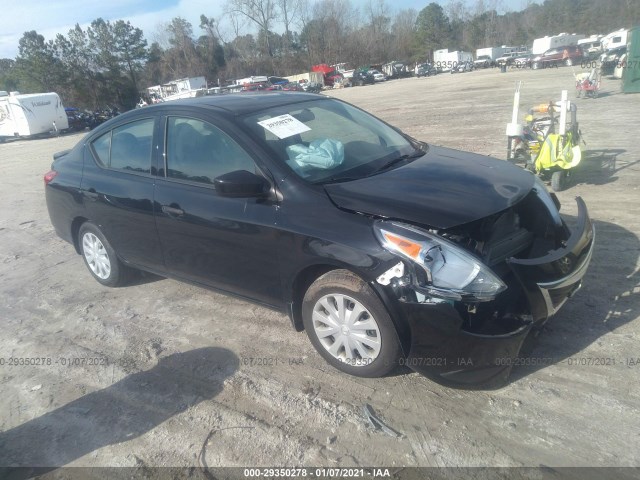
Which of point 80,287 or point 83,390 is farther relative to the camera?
point 80,287

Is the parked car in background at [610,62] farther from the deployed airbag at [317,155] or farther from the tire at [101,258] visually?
the tire at [101,258]

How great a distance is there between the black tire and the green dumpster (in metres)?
14.0

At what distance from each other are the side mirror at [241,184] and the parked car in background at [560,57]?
45.8 m

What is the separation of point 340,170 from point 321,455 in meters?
1.88

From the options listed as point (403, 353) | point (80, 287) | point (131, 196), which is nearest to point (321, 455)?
point (403, 353)

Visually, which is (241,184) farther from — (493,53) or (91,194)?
(493,53)

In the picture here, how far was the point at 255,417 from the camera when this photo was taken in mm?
3041

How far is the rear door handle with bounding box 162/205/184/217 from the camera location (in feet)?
12.7

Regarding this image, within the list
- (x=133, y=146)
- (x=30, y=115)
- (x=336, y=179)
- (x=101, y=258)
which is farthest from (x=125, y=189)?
(x=30, y=115)

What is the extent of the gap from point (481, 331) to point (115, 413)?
2.37m

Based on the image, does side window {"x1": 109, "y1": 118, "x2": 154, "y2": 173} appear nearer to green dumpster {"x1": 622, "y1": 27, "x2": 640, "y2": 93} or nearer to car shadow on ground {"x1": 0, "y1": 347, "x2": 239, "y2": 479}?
car shadow on ground {"x1": 0, "y1": 347, "x2": 239, "y2": 479}

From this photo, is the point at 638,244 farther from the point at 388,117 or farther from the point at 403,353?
the point at 388,117

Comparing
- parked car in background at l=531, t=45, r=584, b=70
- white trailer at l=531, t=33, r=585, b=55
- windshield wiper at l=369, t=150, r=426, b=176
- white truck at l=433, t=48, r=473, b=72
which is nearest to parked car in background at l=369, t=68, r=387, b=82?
white truck at l=433, t=48, r=473, b=72

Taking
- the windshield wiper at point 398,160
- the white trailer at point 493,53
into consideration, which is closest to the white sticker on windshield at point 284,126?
the windshield wiper at point 398,160
